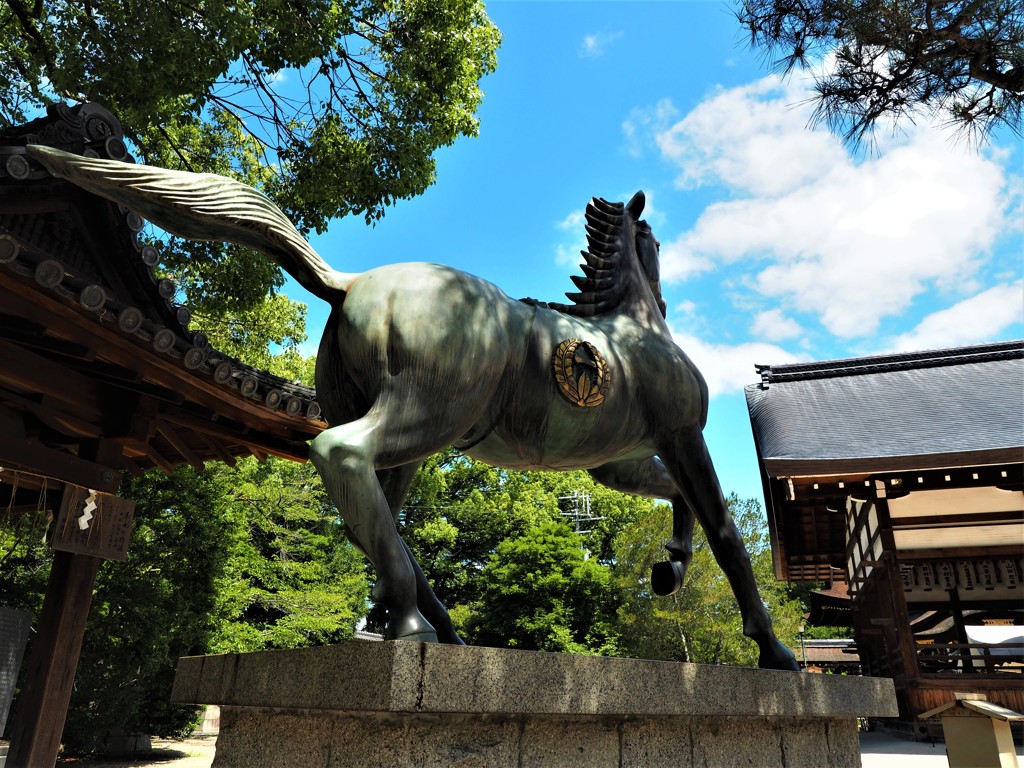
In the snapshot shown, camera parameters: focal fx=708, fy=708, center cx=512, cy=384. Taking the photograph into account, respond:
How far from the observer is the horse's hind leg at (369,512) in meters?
2.07

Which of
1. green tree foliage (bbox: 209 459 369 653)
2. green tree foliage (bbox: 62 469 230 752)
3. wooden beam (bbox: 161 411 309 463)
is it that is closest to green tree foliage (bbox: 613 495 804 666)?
green tree foliage (bbox: 209 459 369 653)

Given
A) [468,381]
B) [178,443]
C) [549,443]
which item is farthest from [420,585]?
[178,443]

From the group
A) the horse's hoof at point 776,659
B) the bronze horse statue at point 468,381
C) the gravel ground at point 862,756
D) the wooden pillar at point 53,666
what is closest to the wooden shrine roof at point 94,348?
the wooden pillar at point 53,666

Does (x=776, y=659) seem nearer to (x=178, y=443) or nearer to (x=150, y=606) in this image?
(x=178, y=443)

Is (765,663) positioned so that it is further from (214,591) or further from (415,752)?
(214,591)

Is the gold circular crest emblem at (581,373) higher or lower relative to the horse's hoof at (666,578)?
higher

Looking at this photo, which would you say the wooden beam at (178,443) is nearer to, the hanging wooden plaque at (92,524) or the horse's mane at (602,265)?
the hanging wooden plaque at (92,524)

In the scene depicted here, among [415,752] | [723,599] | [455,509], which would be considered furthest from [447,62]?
[455,509]

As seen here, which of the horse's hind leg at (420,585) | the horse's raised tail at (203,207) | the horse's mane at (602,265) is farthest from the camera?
the horse's mane at (602,265)

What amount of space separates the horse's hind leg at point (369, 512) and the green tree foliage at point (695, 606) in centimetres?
1487

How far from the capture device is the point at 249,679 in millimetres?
2355

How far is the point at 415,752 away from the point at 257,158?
359 inches

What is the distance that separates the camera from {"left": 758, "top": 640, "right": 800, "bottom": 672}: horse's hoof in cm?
300

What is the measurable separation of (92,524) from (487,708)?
4.95 metres
